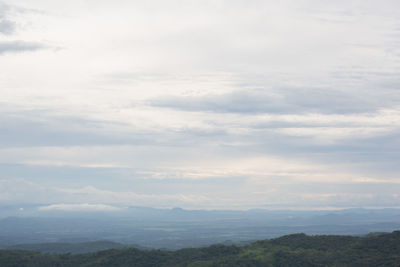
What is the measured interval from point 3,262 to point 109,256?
3228 cm

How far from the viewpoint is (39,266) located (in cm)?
12988

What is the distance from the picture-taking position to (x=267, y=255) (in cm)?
12394

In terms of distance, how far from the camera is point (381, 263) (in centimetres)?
10219

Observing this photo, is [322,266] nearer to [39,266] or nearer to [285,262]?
[285,262]

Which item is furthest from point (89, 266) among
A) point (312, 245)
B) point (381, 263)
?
point (381, 263)

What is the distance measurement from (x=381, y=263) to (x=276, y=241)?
40584mm

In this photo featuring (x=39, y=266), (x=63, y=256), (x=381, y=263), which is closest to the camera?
(x=381, y=263)

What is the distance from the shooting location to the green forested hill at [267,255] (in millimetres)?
113125

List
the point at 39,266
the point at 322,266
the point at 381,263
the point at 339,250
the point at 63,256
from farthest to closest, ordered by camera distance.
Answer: the point at 63,256, the point at 39,266, the point at 339,250, the point at 322,266, the point at 381,263

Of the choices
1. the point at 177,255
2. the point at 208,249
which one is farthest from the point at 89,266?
the point at 208,249

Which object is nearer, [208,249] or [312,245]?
[312,245]

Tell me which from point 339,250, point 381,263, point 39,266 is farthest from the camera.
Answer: point 39,266

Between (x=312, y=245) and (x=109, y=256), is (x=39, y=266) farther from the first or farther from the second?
(x=312, y=245)

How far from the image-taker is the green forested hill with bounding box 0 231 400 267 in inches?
4454
